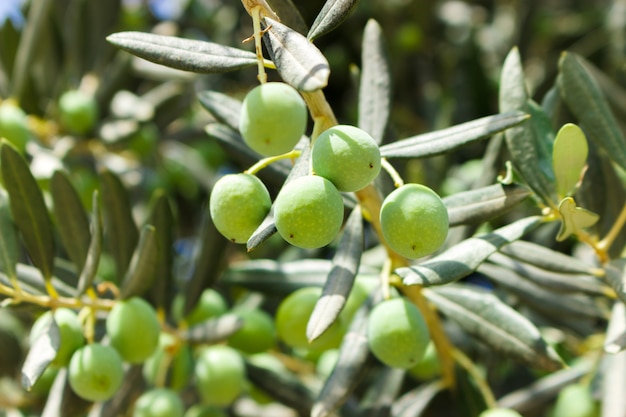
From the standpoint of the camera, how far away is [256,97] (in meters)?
1.04

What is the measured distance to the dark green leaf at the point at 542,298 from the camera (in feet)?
5.26

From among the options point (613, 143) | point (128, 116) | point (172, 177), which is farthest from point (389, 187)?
point (172, 177)

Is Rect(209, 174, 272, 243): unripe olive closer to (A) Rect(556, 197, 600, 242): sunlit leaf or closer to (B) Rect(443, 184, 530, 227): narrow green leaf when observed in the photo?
(B) Rect(443, 184, 530, 227): narrow green leaf

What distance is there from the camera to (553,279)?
1548mm

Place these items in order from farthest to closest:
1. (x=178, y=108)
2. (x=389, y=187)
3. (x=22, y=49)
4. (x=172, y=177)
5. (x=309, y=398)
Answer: (x=172, y=177) < (x=178, y=108) < (x=22, y=49) < (x=309, y=398) < (x=389, y=187)

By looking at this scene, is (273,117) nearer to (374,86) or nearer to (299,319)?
(374,86)

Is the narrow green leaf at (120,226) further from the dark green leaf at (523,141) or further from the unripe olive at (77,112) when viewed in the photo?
the dark green leaf at (523,141)

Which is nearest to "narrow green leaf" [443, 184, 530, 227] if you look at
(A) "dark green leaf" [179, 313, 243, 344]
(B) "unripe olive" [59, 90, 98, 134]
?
(A) "dark green leaf" [179, 313, 243, 344]

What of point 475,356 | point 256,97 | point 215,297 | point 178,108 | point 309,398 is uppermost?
point 256,97

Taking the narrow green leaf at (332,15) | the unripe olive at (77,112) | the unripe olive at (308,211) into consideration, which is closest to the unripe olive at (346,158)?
the unripe olive at (308,211)

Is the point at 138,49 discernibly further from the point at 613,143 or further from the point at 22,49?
the point at 22,49

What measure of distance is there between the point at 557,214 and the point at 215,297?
2.83 ft

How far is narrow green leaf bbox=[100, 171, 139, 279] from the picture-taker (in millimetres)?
1567

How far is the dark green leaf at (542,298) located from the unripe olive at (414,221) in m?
0.55
